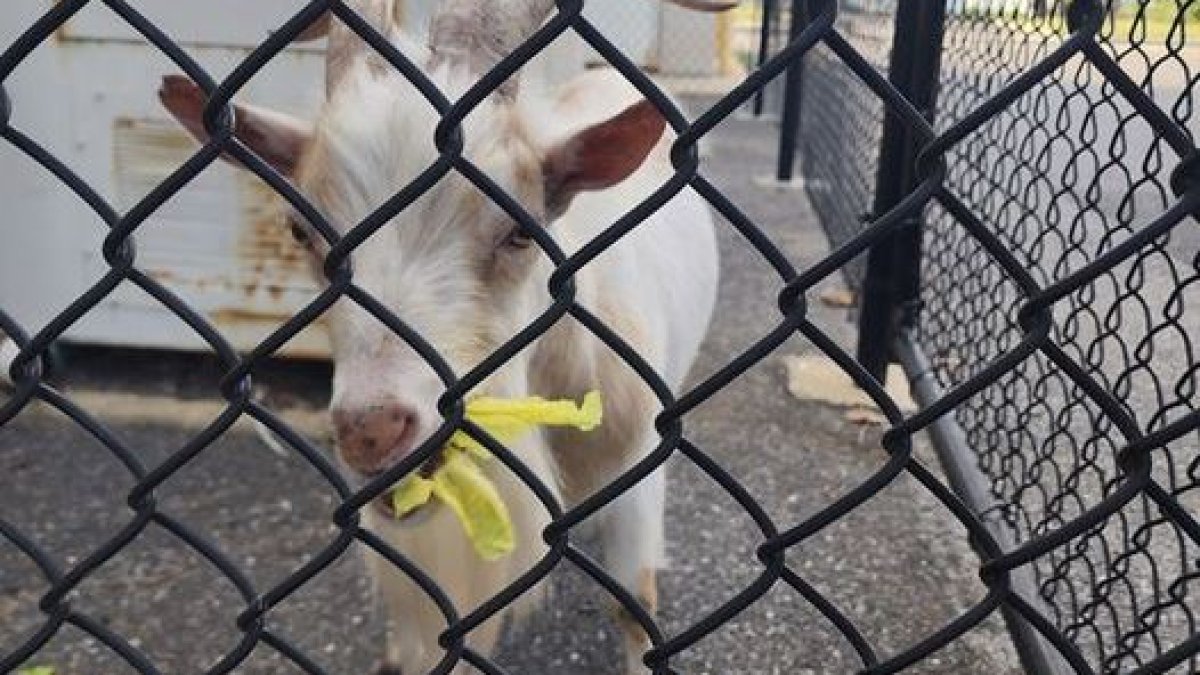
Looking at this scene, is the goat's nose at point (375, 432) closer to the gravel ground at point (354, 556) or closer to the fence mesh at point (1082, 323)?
the fence mesh at point (1082, 323)

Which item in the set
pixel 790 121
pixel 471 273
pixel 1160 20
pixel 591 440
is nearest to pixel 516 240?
pixel 471 273

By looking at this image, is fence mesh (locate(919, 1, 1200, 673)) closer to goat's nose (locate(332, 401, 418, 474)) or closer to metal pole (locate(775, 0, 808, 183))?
goat's nose (locate(332, 401, 418, 474))

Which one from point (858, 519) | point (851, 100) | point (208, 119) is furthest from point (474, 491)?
point (851, 100)

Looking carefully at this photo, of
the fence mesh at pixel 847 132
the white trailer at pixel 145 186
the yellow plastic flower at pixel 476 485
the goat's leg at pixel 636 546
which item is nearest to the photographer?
the yellow plastic flower at pixel 476 485

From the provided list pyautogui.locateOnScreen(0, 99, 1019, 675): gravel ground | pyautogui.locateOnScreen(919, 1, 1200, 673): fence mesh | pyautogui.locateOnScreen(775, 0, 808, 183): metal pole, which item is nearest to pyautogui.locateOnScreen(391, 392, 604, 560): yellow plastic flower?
pyautogui.locateOnScreen(919, 1, 1200, 673): fence mesh

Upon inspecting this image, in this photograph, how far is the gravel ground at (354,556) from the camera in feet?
8.26

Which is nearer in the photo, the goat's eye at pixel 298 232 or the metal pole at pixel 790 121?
the goat's eye at pixel 298 232

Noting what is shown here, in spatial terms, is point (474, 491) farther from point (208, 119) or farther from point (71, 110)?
point (71, 110)

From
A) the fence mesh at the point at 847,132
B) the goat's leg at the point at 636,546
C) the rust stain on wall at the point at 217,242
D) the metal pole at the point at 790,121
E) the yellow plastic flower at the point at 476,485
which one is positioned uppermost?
the metal pole at the point at 790,121

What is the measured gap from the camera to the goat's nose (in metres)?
1.42

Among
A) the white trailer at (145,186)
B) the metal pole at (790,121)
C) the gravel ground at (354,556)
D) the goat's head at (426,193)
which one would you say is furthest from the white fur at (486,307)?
the metal pole at (790,121)

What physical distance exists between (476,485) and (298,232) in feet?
1.89

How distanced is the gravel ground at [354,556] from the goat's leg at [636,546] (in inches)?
4.1

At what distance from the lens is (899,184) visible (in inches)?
123
